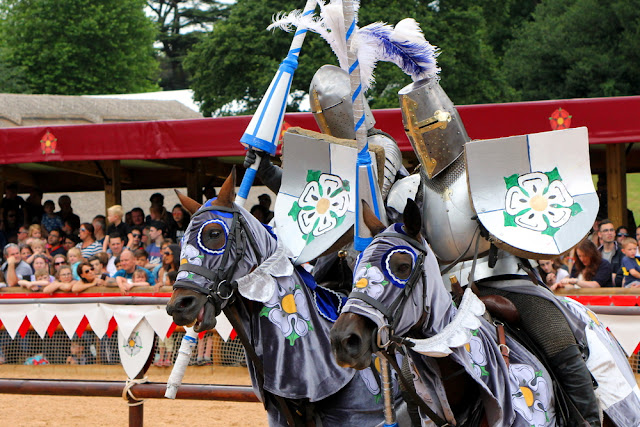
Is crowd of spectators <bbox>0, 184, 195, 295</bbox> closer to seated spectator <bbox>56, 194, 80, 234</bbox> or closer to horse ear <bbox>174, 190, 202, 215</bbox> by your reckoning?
seated spectator <bbox>56, 194, 80, 234</bbox>

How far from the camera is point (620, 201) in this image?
33.5 feet

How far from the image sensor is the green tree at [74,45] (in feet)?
130

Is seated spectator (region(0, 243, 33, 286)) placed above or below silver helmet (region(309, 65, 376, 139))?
below

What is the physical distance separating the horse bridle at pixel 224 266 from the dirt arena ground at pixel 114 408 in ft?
14.2

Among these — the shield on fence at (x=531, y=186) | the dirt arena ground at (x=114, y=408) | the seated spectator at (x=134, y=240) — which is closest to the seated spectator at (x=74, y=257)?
the seated spectator at (x=134, y=240)

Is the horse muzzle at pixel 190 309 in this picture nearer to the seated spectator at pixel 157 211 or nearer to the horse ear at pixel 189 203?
the horse ear at pixel 189 203

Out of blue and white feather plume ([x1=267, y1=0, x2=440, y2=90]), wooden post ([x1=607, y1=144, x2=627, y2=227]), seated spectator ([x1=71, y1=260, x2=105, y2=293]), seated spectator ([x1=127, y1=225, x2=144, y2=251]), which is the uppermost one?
blue and white feather plume ([x1=267, y1=0, x2=440, y2=90])

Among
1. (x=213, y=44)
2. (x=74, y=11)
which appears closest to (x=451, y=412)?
(x=213, y=44)

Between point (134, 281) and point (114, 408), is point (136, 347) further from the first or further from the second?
point (134, 281)

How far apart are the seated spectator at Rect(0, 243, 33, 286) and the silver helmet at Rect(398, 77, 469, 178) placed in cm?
726

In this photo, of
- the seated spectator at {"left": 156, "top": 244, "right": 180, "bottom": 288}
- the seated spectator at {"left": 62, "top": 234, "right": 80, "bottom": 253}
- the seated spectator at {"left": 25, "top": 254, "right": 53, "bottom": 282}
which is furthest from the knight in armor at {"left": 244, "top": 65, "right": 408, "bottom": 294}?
the seated spectator at {"left": 62, "top": 234, "right": 80, "bottom": 253}

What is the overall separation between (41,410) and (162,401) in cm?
121

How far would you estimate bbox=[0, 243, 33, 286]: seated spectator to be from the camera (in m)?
10.4

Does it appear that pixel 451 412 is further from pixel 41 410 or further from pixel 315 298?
pixel 41 410
